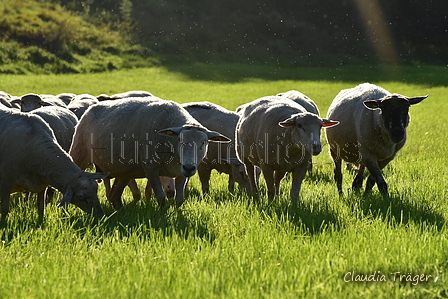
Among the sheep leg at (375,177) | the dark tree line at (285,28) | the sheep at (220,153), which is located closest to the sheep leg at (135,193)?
the sheep at (220,153)

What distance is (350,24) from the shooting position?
2210 inches

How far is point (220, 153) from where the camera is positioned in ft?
31.1

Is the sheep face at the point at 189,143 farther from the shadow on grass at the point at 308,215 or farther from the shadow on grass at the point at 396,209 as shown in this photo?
the shadow on grass at the point at 396,209

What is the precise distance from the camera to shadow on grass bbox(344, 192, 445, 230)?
19.8ft

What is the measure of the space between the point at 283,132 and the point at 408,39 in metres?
50.6

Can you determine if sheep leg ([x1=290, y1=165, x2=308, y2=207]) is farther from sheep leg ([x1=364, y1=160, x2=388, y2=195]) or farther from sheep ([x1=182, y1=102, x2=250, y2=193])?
sheep ([x1=182, y1=102, x2=250, y2=193])

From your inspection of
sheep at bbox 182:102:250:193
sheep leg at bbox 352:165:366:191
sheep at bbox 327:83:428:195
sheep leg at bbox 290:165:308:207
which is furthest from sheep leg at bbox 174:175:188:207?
sheep leg at bbox 352:165:366:191

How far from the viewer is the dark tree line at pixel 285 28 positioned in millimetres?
44812

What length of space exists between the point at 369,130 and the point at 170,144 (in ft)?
9.83

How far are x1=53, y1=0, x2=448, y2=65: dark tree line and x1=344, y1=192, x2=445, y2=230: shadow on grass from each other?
34.8m

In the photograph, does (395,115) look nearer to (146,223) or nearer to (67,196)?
(146,223)

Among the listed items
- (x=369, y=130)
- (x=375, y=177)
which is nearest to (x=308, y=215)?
(x=375, y=177)

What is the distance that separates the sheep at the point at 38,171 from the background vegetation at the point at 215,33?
27.1 meters

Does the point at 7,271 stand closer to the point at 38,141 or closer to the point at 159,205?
the point at 38,141
